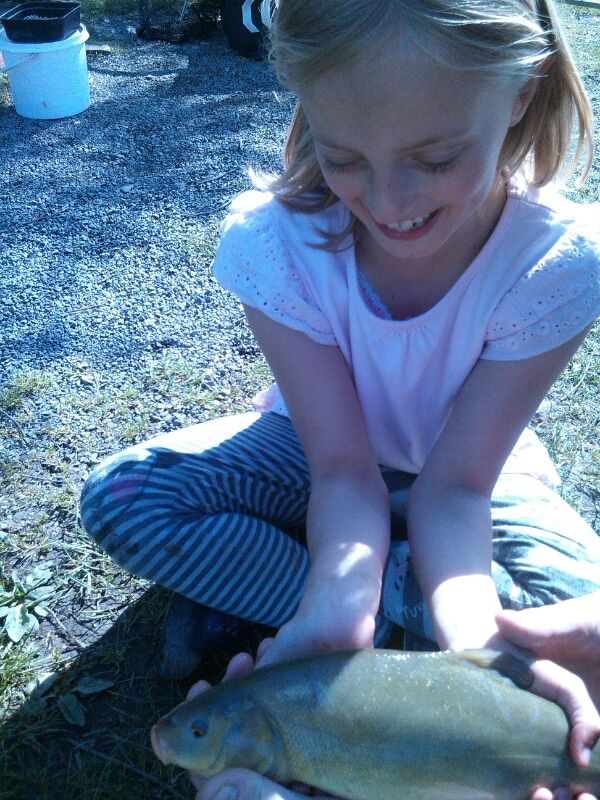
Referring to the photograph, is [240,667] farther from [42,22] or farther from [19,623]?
[42,22]

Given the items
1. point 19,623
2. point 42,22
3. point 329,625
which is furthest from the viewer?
point 42,22

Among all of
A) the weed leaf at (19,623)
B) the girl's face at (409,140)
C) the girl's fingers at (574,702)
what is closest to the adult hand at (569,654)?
the girl's fingers at (574,702)

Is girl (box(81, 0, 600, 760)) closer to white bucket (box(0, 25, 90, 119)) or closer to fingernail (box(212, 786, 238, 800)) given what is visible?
fingernail (box(212, 786, 238, 800))

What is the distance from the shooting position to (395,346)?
218 centimetres

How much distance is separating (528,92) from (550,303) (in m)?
0.47

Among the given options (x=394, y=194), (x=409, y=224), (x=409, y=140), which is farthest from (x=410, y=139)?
(x=409, y=224)

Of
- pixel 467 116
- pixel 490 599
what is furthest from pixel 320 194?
pixel 490 599

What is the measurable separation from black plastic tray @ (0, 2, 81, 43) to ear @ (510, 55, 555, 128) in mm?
4401

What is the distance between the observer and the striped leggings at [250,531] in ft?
7.29

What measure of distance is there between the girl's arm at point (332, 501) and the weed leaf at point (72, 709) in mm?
689

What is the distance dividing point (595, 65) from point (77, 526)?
595 centimetres

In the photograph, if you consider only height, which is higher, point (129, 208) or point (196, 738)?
point (196, 738)

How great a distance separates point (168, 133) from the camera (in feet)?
18.1

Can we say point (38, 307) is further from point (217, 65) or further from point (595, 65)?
point (595, 65)
